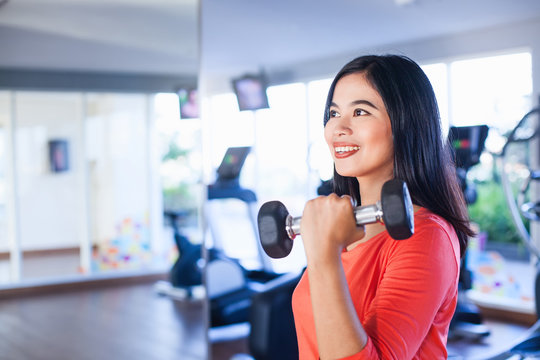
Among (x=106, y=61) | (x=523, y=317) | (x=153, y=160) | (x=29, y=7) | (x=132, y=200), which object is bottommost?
(x=523, y=317)

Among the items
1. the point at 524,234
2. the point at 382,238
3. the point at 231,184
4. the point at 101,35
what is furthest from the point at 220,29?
the point at 382,238

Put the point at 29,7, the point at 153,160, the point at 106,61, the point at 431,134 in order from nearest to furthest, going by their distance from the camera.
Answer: the point at 431,134 → the point at 29,7 → the point at 106,61 → the point at 153,160

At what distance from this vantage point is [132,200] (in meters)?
3.12

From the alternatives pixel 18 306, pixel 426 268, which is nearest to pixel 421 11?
pixel 426 268

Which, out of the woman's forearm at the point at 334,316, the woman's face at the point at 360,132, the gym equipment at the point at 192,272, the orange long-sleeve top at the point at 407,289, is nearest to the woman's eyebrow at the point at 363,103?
the woman's face at the point at 360,132

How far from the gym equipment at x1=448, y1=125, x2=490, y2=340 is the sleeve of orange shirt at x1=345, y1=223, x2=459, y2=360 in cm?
289

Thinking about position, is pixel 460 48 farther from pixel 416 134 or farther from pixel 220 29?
pixel 416 134

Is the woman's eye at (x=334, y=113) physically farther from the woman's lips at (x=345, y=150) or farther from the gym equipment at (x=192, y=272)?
the gym equipment at (x=192, y=272)

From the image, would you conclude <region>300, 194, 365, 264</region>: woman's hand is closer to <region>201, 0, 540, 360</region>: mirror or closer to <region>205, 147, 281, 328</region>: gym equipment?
<region>201, 0, 540, 360</region>: mirror

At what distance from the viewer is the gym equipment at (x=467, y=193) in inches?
144

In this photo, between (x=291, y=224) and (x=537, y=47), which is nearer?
(x=291, y=224)

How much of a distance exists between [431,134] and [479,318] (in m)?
3.43

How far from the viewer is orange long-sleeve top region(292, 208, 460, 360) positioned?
770mm

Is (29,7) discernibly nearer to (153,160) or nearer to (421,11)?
(153,160)
